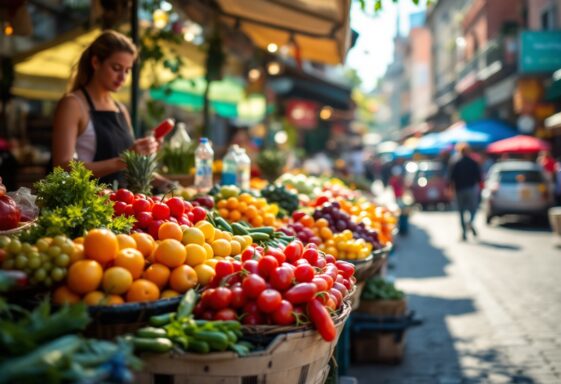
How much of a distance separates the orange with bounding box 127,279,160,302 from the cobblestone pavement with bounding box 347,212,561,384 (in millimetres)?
3134

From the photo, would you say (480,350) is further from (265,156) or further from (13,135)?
(13,135)

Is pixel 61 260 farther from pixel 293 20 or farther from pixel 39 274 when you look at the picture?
pixel 293 20

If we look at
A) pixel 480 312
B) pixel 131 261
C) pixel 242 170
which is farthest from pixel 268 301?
pixel 480 312

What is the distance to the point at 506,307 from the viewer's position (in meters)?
7.30

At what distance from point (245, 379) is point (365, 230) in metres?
3.00

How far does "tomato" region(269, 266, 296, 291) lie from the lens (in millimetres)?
2592

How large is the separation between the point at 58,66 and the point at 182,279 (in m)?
8.69

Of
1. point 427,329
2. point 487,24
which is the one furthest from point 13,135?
point 487,24

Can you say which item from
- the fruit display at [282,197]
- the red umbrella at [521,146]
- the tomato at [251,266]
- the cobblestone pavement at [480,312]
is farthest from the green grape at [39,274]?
the red umbrella at [521,146]

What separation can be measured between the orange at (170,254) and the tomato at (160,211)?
0.51m

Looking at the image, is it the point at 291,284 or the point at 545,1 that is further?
the point at 545,1

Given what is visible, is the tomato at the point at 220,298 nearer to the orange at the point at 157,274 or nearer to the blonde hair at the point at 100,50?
the orange at the point at 157,274

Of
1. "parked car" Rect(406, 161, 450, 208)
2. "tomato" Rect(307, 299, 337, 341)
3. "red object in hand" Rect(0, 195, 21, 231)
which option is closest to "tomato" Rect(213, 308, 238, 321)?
"tomato" Rect(307, 299, 337, 341)

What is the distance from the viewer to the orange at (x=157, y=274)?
8.35 feet
